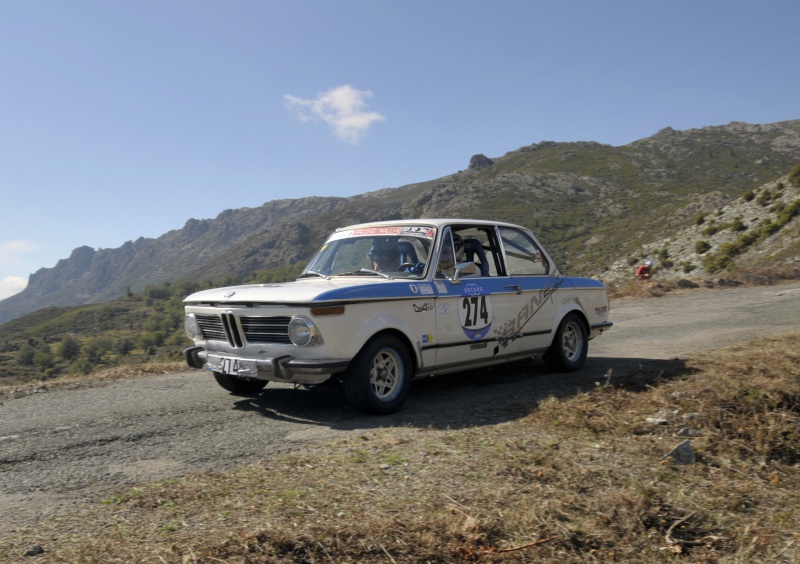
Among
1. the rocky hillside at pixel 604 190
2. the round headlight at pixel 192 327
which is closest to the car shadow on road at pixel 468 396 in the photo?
the round headlight at pixel 192 327

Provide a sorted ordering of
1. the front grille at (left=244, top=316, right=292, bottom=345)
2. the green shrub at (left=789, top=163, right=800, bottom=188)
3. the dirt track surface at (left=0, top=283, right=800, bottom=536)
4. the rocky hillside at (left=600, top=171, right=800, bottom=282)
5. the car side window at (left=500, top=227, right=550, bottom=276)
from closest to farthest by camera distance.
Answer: the dirt track surface at (left=0, top=283, right=800, bottom=536) < the front grille at (left=244, top=316, right=292, bottom=345) < the car side window at (left=500, top=227, right=550, bottom=276) < the rocky hillside at (left=600, top=171, right=800, bottom=282) < the green shrub at (left=789, top=163, right=800, bottom=188)

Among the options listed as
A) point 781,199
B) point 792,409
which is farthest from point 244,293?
point 781,199

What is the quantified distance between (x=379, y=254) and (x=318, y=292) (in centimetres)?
142

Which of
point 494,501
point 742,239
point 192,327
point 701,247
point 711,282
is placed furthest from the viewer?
point 701,247

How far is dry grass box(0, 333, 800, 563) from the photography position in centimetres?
295

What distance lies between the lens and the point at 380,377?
578cm

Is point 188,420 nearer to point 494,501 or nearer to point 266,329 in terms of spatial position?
point 266,329

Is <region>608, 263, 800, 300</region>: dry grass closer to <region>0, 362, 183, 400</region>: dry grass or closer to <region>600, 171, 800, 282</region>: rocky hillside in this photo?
<region>600, 171, 800, 282</region>: rocky hillside

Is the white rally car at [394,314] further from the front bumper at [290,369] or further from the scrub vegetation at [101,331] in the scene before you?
the scrub vegetation at [101,331]

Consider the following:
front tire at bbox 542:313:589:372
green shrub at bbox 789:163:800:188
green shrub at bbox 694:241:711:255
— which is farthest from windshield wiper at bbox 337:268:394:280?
green shrub at bbox 789:163:800:188

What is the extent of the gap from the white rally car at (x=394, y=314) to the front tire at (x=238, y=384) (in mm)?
12

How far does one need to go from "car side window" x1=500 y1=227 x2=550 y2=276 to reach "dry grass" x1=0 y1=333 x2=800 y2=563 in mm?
2603

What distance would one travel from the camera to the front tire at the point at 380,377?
18.1ft

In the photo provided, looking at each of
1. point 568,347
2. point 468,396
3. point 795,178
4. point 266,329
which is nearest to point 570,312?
point 568,347
